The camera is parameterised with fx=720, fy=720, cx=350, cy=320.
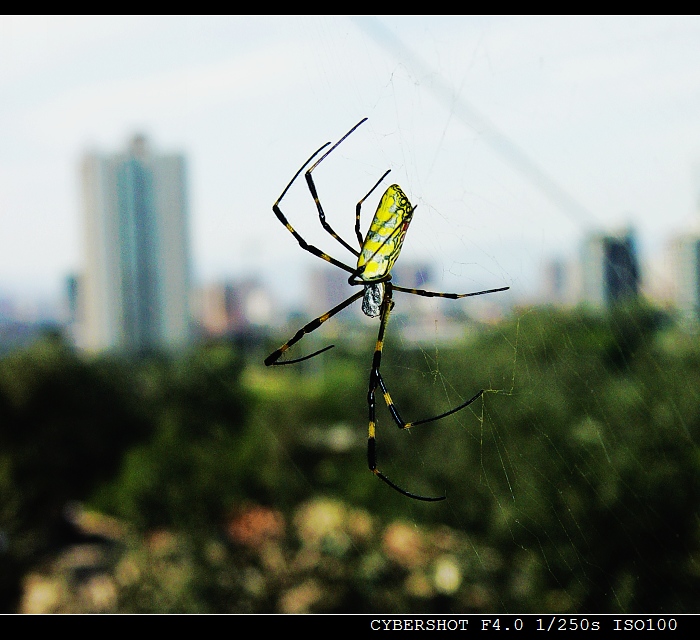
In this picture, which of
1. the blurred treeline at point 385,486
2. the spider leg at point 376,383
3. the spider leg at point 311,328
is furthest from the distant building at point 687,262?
the spider leg at point 311,328

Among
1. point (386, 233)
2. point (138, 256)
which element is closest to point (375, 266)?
point (386, 233)

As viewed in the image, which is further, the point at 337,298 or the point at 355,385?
the point at 355,385

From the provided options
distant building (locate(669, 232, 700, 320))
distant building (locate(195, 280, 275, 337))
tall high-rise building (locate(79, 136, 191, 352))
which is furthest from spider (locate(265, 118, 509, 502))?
tall high-rise building (locate(79, 136, 191, 352))

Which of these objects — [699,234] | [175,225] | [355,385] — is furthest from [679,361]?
[175,225]

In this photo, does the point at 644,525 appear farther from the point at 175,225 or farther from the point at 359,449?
the point at 175,225

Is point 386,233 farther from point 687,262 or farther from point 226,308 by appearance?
point 226,308
